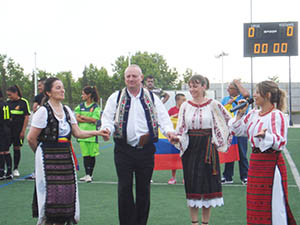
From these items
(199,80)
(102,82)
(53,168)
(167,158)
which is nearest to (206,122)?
(199,80)

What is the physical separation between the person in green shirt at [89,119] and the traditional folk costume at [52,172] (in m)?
4.26

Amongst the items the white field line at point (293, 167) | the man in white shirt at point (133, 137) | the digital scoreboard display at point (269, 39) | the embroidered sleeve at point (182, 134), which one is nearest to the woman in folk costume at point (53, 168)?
the man in white shirt at point (133, 137)

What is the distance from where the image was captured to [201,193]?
18.7 feet

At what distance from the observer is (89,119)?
928 centimetres

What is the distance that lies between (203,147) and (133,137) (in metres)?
0.98

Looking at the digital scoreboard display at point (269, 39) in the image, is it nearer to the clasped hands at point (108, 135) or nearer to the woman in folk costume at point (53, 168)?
the clasped hands at point (108, 135)

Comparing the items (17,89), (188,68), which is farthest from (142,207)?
(188,68)

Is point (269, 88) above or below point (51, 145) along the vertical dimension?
above

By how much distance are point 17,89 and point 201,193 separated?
19.3 ft

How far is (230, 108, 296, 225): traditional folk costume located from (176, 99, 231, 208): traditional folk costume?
98 centimetres

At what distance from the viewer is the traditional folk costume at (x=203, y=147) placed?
571 centimetres

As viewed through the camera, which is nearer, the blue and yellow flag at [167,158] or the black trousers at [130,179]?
the black trousers at [130,179]

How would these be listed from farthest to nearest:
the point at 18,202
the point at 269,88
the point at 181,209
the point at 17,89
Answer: the point at 17,89
the point at 18,202
the point at 181,209
the point at 269,88

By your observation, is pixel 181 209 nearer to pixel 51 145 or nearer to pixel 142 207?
pixel 142 207
